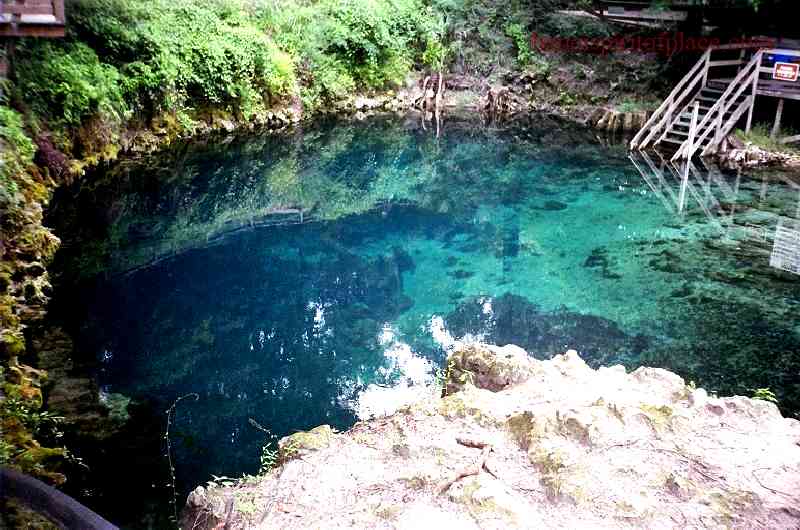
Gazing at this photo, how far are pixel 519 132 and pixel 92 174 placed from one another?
42.0 ft

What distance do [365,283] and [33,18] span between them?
586cm

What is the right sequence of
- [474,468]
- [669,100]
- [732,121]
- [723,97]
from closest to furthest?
[474,468] → [723,97] → [732,121] → [669,100]

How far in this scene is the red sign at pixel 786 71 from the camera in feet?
53.9

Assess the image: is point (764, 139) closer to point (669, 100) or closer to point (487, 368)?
point (669, 100)

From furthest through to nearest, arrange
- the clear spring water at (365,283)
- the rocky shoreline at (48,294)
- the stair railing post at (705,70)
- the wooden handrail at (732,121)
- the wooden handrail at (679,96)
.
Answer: the stair railing post at (705,70) → the wooden handrail at (679,96) → the wooden handrail at (732,121) → the clear spring water at (365,283) → the rocky shoreline at (48,294)

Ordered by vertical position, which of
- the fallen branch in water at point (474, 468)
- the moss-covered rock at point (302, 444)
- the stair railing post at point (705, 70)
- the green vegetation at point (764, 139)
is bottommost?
the moss-covered rock at point (302, 444)

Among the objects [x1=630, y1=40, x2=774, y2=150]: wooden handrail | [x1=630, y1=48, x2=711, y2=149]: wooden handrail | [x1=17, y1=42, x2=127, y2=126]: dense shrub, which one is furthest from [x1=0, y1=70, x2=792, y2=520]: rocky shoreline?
[x1=630, y1=48, x2=711, y2=149]: wooden handrail

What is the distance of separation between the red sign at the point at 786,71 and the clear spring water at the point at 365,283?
11.2 feet

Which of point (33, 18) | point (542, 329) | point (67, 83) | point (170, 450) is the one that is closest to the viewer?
point (170, 450)

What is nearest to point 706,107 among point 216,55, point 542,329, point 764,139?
point 764,139

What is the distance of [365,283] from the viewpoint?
411 inches

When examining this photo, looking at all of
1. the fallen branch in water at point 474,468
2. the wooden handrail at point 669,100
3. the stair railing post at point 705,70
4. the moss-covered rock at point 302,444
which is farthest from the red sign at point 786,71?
the moss-covered rock at point 302,444

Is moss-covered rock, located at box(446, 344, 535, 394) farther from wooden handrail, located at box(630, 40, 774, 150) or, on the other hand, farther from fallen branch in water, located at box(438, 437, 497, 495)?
wooden handrail, located at box(630, 40, 774, 150)

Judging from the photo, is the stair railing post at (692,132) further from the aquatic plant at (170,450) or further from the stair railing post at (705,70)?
the aquatic plant at (170,450)
